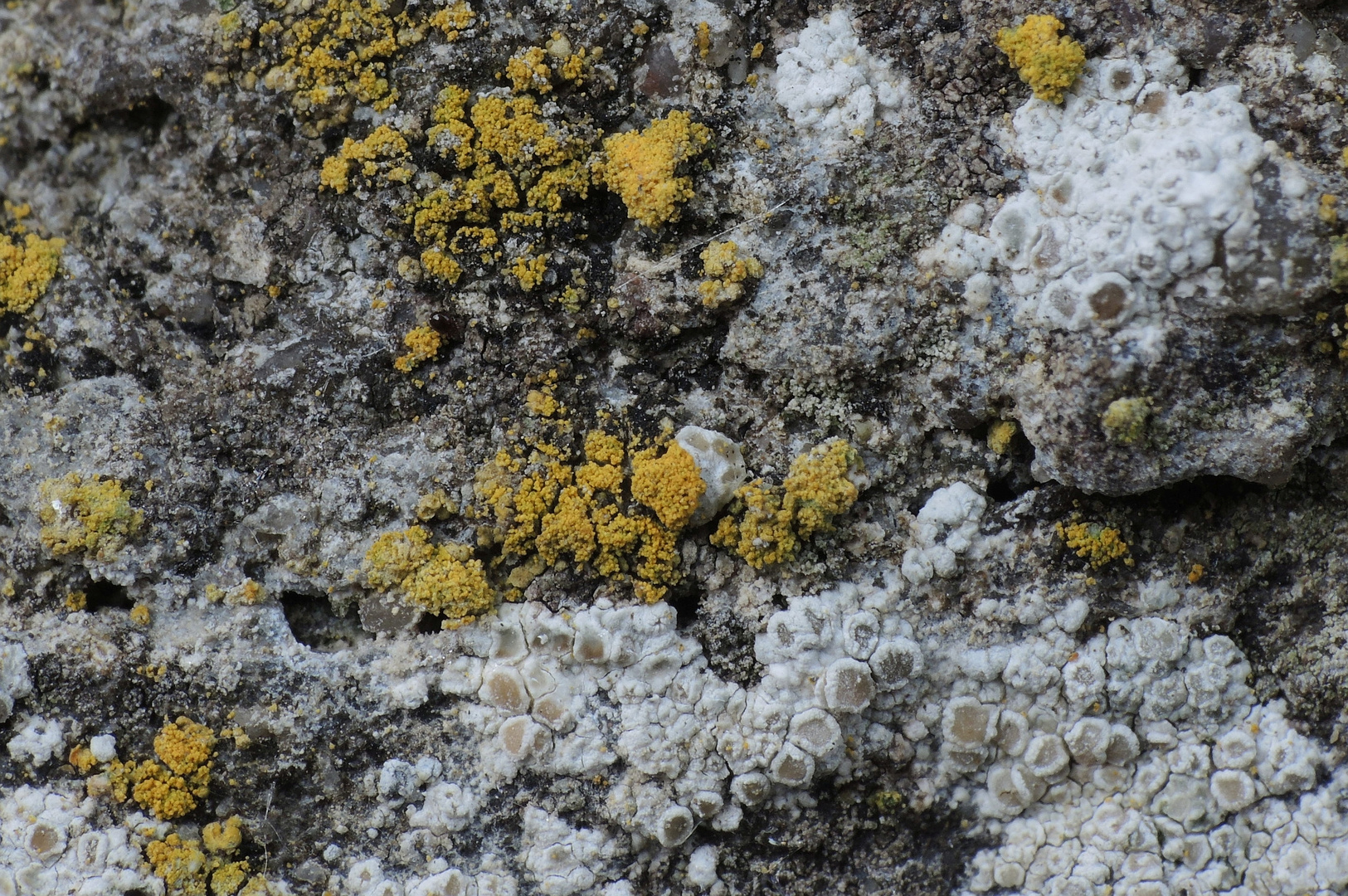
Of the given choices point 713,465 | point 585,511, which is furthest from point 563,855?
point 713,465

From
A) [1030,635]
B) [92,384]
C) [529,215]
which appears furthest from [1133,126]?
[92,384]

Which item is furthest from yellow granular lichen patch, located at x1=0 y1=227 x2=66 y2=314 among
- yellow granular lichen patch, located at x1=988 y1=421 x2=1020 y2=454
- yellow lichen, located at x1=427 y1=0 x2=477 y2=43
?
yellow granular lichen patch, located at x1=988 y1=421 x2=1020 y2=454

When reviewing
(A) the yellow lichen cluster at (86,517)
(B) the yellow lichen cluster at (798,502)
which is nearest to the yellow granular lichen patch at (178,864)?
(A) the yellow lichen cluster at (86,517)

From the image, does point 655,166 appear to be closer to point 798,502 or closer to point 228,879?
point 798,502

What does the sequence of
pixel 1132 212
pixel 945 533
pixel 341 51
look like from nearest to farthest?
pixel 1132 212 < pixel 945 533 < pixel 341 51

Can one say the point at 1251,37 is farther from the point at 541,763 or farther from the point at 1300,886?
the point at 541,763

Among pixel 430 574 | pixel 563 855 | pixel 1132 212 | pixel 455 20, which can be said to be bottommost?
pixel 563 855
